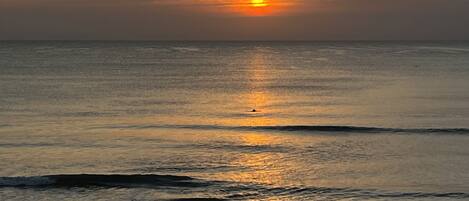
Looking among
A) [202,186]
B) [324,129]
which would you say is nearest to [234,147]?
[324,129]

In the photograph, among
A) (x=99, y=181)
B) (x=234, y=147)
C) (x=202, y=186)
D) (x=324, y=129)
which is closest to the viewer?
(x=202, y=186)

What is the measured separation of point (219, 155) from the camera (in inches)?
1077

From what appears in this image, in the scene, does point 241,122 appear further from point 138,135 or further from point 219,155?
point 219,155

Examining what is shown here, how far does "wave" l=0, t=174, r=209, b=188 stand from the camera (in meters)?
22.4

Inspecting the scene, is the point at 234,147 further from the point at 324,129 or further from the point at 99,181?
the point at 99,181

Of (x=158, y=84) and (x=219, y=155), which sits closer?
(x=219, y=155)

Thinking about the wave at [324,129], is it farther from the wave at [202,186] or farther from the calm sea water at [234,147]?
the wave at [202,186]

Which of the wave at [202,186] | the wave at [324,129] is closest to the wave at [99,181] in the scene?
the wave at [202,186]

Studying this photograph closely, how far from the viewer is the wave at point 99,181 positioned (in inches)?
880

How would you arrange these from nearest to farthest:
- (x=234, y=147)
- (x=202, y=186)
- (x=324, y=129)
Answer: (x=202, y=186) → (x=234, y=147) → (x=324, y=129)

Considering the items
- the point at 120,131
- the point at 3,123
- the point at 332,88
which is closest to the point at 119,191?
the point at 120,131

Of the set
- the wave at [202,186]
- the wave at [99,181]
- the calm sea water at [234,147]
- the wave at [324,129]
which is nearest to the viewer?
the wave at [202,186]

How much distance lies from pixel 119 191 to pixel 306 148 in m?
9.51

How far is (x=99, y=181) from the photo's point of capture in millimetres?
22797
